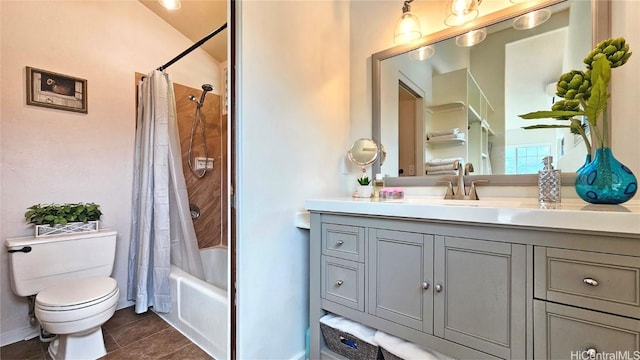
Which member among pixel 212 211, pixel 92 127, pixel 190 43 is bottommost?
pixel 212 211

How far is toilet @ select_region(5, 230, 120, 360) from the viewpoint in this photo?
1414 millimetres

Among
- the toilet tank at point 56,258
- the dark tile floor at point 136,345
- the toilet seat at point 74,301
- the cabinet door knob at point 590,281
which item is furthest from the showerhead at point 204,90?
the cabinet door knob at point 590,281

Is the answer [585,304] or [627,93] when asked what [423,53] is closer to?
[627,93]

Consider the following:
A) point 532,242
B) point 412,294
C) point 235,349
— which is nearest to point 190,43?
point 235,349

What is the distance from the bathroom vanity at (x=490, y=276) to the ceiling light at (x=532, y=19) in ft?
2.97

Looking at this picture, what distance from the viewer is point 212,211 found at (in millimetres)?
2352

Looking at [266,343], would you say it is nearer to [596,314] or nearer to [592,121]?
[596,314]

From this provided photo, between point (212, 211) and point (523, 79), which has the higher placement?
point (523, 79)

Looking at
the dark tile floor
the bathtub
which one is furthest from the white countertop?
the dark tile floor

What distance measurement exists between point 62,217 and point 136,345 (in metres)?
1.01

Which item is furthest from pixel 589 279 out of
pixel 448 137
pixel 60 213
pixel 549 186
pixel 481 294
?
pixel 60 213

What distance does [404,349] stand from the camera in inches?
42.8

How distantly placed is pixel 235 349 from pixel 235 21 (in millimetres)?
1551

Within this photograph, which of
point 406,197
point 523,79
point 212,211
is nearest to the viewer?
point 523,79
